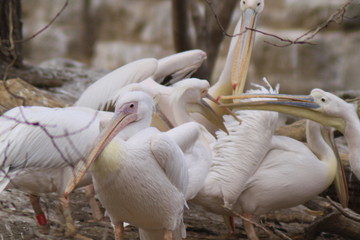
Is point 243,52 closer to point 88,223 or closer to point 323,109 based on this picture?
point 323,109

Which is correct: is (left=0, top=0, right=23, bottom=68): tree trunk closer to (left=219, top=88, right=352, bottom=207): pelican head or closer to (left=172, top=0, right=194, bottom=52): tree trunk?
(left=172, top=0, right=194, bottom=52): tree trunk

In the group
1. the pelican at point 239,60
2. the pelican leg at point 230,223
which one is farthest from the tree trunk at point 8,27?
the pelican leg at point 230,223

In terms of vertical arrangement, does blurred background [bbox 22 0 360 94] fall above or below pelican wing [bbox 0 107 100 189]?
below

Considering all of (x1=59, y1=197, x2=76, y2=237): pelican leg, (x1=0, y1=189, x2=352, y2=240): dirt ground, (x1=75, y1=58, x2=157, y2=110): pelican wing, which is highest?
(x1=75, y1=58, x2=157, y2=110): pelican wing

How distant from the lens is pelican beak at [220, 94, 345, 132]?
4.12 m

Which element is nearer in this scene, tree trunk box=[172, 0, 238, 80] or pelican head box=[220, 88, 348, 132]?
pelican head box=[220, 88, 348, 132]

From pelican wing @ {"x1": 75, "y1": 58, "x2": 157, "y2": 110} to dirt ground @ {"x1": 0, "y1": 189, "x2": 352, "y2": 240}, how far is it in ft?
2.18

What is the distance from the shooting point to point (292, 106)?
13.7 feet

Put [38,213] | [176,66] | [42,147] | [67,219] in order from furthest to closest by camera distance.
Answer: [176,66], [38,213], [67,219], [42,147]

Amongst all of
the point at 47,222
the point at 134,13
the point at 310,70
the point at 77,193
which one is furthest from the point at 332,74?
the point at 47,222

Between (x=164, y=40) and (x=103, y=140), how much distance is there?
12782mm

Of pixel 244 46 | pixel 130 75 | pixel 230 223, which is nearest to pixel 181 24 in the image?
pixel 244 46

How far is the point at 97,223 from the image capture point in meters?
4.38

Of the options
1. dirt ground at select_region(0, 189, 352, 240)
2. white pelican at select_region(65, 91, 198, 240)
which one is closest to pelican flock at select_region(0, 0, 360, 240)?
white pelican at select_region(65, 91, 198, 240)
